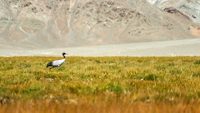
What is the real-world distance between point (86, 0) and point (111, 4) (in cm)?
997

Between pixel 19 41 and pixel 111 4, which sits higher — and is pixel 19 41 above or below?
below

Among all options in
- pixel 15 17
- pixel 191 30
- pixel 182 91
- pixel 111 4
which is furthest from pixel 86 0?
pixel 182 91

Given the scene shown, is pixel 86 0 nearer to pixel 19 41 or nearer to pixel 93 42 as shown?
pixel 93 42

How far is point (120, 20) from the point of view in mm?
185625

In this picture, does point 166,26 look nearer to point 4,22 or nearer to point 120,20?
point 120,20

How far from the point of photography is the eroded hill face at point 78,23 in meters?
171

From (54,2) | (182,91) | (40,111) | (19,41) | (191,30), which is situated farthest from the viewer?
(191,30)

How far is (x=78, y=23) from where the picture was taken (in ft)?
589

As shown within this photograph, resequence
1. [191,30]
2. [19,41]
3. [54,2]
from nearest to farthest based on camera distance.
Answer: [19,41] < [54,2] < [191,30]

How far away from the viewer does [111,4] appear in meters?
188

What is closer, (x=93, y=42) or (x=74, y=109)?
(x=74, y=109)

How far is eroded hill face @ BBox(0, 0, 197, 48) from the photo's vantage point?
171 meters

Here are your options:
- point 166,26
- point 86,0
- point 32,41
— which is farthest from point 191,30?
point 32,41

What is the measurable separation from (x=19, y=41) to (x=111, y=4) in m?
40.7
